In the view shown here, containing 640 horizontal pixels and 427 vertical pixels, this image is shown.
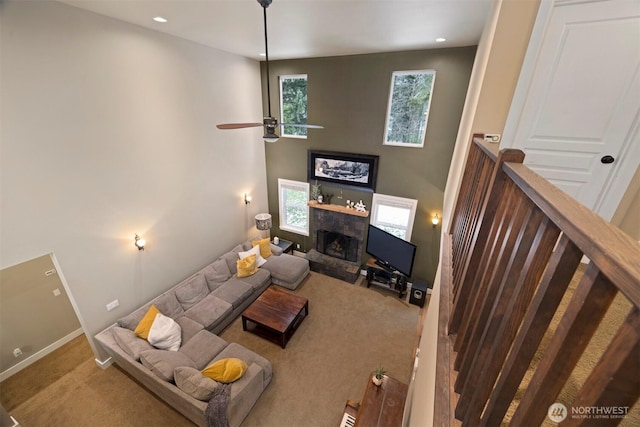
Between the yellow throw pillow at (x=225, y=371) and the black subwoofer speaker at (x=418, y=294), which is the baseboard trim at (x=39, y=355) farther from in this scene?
the black subwoofer speaker at (x=418, y=294)

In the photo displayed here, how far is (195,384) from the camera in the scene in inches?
117

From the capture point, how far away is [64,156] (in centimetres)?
314

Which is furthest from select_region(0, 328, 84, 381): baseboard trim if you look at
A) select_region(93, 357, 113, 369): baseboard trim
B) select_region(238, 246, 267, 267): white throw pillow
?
select_region(238, 246, 267, 267): white throw pillow

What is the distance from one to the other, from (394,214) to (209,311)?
13.7ft

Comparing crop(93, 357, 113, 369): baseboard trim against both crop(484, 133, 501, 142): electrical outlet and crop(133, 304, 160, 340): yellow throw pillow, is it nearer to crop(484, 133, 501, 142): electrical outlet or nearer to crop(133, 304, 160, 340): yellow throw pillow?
crop(133, 304, 160, 340): yellow throw pillow

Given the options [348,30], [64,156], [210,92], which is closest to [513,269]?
[348,30]

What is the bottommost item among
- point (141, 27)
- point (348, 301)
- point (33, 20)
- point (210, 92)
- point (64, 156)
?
point (348, 301)

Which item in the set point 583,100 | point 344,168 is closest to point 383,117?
point 344,168

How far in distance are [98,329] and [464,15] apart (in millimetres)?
6530

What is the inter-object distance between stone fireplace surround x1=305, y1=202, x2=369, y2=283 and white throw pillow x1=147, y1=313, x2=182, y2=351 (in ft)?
10.7

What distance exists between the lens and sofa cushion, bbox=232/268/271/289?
5230mm

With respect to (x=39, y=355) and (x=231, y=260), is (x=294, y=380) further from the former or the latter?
(x=39, y=355)

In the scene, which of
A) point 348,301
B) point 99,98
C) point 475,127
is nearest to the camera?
point 475,127

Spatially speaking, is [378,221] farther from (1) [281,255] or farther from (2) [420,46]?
(2) [420,46]
